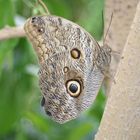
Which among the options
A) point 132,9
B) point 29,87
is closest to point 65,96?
point 132,9

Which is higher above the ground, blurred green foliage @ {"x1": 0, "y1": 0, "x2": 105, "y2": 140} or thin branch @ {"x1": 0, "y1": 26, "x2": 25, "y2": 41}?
thin branch @ {"x1": 0, "y1": 26, "x2": 25, "y2": 41}

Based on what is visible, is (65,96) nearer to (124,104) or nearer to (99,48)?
(99,48)

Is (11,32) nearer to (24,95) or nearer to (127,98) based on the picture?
(127,98)

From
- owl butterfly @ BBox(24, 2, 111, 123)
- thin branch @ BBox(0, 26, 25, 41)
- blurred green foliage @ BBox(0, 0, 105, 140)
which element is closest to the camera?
owl butterfly @ BBox(24, 2, 111, 123)

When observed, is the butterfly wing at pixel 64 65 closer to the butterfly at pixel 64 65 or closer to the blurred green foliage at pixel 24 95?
the butterfly at pixel 64 65

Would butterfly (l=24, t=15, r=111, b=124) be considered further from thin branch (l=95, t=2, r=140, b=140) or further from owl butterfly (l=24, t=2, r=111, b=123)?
thin branch (l=95, t=2, r=140, b=140)

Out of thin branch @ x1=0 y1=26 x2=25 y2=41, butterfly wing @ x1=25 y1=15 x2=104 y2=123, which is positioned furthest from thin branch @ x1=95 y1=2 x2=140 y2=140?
thin branch @ x1=0 y1=26 x2=25 y2=41

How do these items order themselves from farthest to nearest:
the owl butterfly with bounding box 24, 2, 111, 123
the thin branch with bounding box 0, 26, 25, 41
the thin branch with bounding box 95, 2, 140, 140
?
the thin branch with bounding box 0, 26, 25, 41 → the owl butterfly with bounding box 24, 2, 111, 123 → the thin branch with bounding box 95, 2, 140, 140

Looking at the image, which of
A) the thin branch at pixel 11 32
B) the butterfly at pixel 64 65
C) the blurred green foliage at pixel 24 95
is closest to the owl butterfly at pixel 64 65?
the butterfly at pixel 64 65
